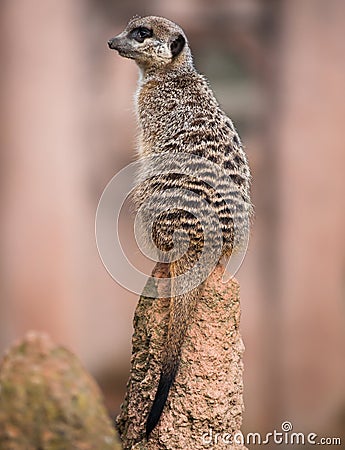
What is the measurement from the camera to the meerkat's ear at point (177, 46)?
2.32 meters

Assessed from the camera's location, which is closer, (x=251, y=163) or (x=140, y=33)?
(x=140, y=33)

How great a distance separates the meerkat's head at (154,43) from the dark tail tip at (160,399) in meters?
0.82

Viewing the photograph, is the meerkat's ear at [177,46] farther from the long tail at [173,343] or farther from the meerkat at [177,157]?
the long tail at [173,343]

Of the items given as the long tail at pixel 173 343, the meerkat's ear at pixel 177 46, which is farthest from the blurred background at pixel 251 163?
the long tail at pixel 173 343

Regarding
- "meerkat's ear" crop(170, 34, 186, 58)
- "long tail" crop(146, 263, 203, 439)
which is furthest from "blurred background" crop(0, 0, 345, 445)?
"long tail" crop(146, 263, 203, 439)

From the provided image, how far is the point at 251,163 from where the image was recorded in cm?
493

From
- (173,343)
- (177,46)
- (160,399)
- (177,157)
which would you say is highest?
(177,46)

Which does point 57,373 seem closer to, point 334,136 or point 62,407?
point 62,407

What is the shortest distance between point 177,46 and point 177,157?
39 centimetres

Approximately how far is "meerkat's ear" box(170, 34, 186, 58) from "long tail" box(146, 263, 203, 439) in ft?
1.98

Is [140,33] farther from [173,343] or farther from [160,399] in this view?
[160,399]

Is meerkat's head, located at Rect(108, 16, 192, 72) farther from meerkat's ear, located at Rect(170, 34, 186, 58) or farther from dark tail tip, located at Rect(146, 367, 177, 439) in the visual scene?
dark tail tip, located at Rect(146, 367, 177, 439)

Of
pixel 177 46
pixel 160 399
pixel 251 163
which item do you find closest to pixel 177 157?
pixel 177 46

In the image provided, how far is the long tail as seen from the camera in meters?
1.87
